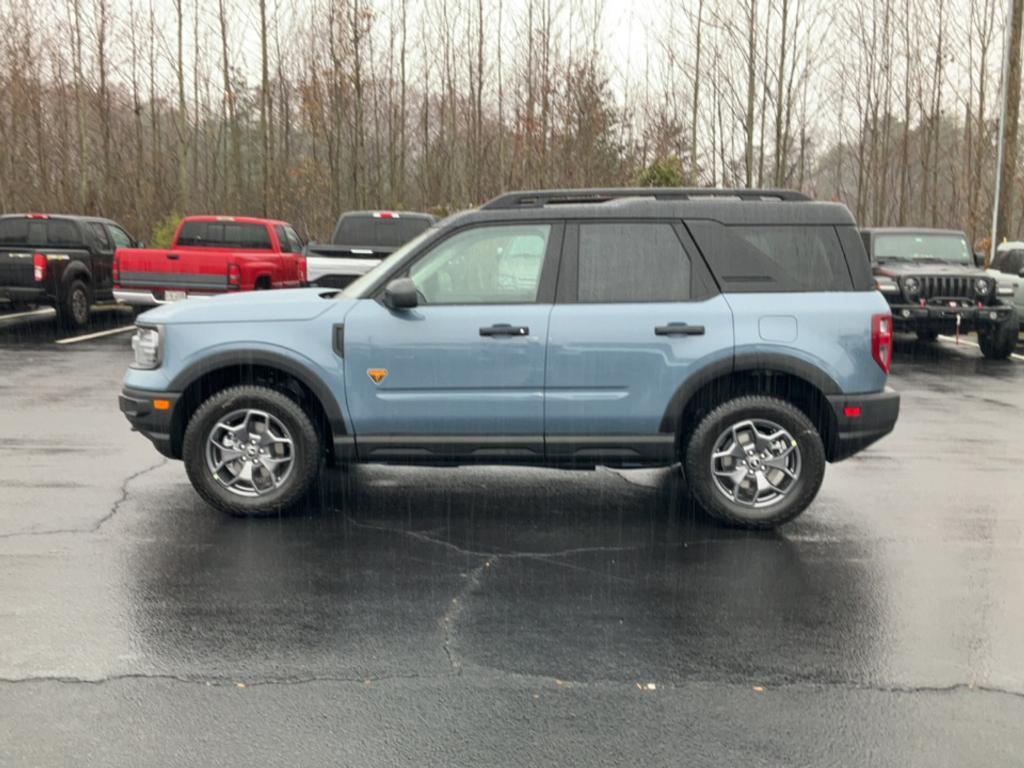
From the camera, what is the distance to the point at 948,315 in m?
16.6

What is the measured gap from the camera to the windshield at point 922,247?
18.2 m

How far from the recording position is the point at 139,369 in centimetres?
669

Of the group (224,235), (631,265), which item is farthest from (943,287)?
(224,235)

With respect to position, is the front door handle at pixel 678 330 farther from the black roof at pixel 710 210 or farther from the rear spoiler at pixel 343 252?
the rear spoiler at pixel 343 252

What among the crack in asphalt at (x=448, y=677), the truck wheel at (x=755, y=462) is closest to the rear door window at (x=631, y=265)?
the truck wheel at (x=755, y=462)

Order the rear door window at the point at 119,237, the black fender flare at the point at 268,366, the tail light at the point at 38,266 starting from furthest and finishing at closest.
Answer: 1. the rear door window at the point at 119,237
2. the tail light at the point at 38,266
3. the black fender flare at the point at 268,366

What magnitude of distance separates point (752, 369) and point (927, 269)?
475 inches

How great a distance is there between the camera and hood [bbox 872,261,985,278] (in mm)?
16938

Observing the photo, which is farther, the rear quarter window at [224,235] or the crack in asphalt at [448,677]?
the rear quarter window at [224,235]

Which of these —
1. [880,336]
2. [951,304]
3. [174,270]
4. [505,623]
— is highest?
[174,270]

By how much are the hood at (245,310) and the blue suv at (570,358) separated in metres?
0.01

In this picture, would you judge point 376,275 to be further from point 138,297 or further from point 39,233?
point 39,233

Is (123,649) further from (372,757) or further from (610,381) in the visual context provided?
(610,381)

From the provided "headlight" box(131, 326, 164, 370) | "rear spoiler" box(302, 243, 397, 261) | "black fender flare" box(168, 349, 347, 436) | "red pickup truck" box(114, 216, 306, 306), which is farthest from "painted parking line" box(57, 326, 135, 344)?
"black fender flare" box(168, 349, 347, 436)
